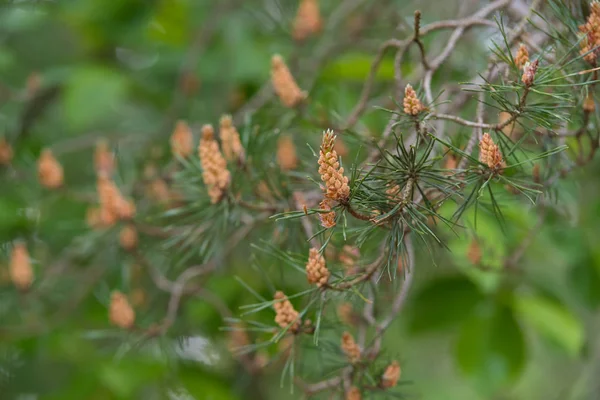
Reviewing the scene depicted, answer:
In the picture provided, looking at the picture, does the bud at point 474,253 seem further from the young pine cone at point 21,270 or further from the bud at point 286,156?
the young pine cone at point 21,270

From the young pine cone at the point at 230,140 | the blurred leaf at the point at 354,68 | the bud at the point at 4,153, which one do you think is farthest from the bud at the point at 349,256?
the bud at the point at 4,153

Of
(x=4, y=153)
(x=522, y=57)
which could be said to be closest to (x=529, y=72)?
(x=522, y=57)

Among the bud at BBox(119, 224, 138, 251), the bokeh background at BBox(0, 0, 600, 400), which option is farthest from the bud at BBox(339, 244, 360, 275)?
the bud at BBox(119, 224, 138, 251)

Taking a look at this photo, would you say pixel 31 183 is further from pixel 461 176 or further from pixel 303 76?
pixel 461 176

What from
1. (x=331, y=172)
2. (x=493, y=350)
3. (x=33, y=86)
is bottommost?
(x=493, y=350)

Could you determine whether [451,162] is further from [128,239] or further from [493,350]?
[493,350]

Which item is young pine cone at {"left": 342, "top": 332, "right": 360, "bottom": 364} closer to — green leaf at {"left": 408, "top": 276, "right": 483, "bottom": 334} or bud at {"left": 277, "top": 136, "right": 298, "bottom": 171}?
bud at {"left": 277, "top": 136, "right": 298, "bottom": 171}

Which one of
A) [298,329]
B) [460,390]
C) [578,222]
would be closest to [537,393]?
[460,390]
